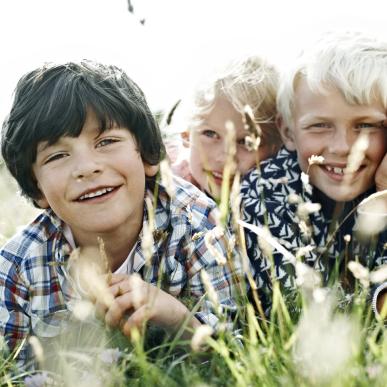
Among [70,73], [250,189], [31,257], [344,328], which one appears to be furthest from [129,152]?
[344,328]

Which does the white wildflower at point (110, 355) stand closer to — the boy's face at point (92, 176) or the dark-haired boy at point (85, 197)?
Result: the dark-haired boy at point (85, 197)

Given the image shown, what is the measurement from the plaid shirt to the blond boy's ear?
63 centimetres

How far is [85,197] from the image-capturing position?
244cm

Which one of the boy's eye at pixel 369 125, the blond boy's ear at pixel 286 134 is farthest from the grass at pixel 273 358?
the blond boy's ear at pixel 286 134

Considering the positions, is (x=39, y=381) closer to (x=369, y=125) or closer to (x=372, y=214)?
(x=372, y=214)

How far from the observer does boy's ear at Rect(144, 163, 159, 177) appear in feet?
8.86

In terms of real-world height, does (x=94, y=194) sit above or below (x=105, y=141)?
below

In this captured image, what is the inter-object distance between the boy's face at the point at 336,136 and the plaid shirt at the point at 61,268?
52 centimetres

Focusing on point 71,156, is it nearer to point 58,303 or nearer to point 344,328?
point 58,303

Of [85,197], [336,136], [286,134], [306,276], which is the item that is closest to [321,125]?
[336,136]

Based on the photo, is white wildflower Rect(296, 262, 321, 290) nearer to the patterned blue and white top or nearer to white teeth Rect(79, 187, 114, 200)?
white teeth Rect(79, 187, 114, 200)

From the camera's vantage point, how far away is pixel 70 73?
8.37ft

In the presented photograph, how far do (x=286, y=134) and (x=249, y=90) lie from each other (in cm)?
31

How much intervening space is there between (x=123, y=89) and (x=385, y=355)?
1493 millimetres
